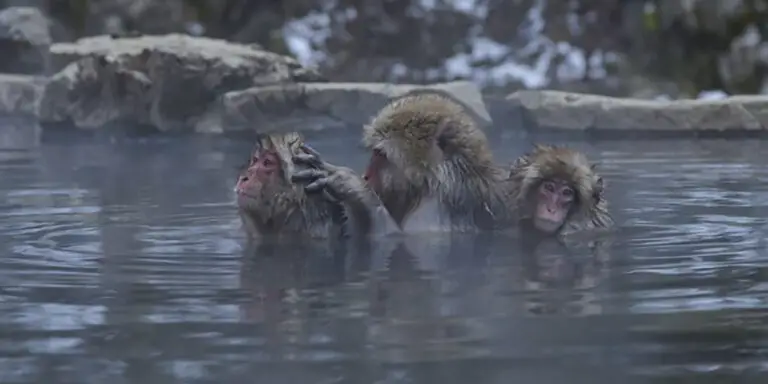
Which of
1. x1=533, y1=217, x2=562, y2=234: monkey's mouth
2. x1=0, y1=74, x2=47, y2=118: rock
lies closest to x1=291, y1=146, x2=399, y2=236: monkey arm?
x1=533, y1=217, x2=562, y2=234: monkey's mouth

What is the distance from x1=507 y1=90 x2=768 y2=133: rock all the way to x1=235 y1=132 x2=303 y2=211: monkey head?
4.98 metres

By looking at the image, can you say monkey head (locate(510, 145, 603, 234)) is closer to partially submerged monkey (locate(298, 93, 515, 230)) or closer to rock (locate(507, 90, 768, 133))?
partially submerged monkey (locate(298, 93, 515, 230))

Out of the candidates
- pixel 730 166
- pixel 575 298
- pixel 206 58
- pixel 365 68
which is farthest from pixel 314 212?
pixel 365 68

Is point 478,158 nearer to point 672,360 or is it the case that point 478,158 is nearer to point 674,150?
point 672,360

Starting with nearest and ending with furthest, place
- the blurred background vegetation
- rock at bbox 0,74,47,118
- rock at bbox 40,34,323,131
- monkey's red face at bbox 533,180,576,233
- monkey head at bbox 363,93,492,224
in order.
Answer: monkey head at bbox 363,93,492,224 → monkey's red face at bbox 533,180,576,233 → rock at bbox 40,34,323,131 → rock at bbox 0,74,47,118 → the blurred background vegetation

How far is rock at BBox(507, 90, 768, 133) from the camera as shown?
858 centimetres

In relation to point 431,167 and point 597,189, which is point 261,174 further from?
point 597,189

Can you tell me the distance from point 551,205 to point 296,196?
76cm

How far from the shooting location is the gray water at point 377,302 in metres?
2.26

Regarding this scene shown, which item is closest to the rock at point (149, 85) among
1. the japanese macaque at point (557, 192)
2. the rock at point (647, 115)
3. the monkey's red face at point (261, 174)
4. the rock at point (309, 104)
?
the rock at point (309, 104)

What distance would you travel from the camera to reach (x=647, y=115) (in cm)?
870

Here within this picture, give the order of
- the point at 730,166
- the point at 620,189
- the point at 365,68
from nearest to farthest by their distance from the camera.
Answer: the point at 620,189, the point at 730,166, the point at 365,68

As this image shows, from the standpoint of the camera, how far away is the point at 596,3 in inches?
575

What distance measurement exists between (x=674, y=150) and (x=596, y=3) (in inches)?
283
